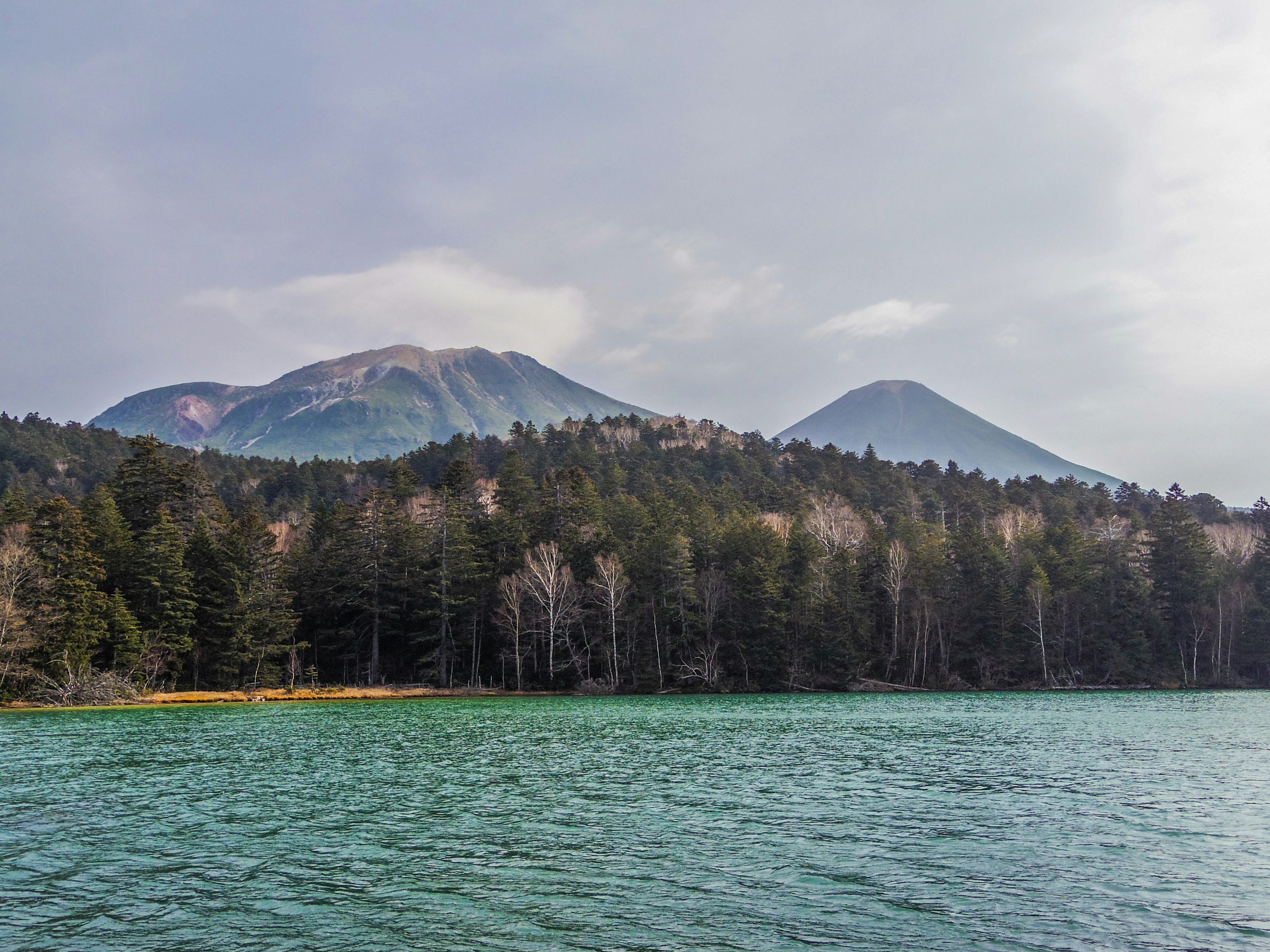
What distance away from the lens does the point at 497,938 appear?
10.8 meters

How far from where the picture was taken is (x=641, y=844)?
15.9 m

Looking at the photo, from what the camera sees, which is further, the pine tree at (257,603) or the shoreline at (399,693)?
the pine tree at (257,603)

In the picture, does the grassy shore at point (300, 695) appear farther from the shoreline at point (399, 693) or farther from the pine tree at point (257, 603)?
the pine tree at point (257, 603)

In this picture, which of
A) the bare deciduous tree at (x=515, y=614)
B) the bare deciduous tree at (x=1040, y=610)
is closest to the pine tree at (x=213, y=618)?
the bare deciduous tree at (x=515, y=614)

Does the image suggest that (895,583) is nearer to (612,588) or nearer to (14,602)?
(612,588)

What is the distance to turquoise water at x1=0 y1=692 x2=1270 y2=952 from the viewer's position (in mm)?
11125

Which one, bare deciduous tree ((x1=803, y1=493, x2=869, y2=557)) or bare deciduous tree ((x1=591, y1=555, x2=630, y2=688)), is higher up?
bare deciduous tree ((x1=803, y1=493, x2=869, y2=557))

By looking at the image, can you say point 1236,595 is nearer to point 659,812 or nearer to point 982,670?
point 982,670

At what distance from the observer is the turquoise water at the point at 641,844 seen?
438 inches

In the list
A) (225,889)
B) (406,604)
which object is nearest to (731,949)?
(225,889)

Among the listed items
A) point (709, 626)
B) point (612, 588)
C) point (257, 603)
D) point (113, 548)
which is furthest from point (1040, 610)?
point (113, 548)

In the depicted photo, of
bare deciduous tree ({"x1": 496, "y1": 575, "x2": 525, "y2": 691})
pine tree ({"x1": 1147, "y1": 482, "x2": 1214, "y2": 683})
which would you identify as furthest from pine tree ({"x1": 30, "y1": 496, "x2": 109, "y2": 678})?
pine tree ({"x1": 1147, "y1": 482, "x2": 1214, "y2": 683})

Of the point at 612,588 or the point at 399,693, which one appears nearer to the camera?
the point at 399,693

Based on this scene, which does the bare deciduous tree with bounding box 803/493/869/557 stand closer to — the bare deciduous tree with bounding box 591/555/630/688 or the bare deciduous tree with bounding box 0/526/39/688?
the bare deciduous tree with bounding box 591/555/630/688
